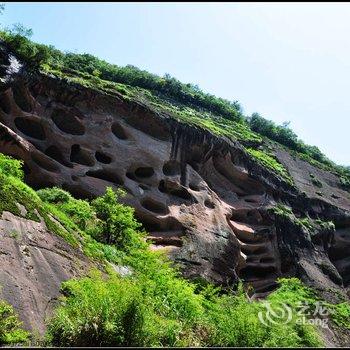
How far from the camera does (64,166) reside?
2316 cm

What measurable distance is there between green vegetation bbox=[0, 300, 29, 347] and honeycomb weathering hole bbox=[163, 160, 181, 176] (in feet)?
59.3

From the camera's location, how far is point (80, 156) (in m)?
25.2

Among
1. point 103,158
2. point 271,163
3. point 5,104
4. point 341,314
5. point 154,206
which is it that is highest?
point 271,163

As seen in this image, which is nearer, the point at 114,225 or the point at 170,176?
the point at 114,225

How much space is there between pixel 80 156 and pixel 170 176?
5089 millimetres

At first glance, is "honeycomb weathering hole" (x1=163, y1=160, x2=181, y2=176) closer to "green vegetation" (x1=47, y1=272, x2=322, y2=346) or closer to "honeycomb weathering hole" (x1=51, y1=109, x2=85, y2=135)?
"honeycomb weathering hole" (x1=51, y1=109, x2=85, y2=135)

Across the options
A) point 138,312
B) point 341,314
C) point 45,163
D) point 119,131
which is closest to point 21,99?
point 45,163

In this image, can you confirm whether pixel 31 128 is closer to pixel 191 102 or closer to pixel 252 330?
pixel 252 330

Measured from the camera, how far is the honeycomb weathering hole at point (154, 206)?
82.8ft

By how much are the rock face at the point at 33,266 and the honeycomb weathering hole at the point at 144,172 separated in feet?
38.4

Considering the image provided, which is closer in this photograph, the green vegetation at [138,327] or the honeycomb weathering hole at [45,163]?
the green vegetation at [138,327]

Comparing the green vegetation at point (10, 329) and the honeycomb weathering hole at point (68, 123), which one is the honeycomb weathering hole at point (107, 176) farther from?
the green vegetation at point (10, 329)

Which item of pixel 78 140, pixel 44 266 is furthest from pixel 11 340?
pixel 78 140

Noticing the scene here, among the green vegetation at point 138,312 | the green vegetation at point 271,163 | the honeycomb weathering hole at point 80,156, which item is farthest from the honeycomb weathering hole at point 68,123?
the green vegetation at point 271,163
